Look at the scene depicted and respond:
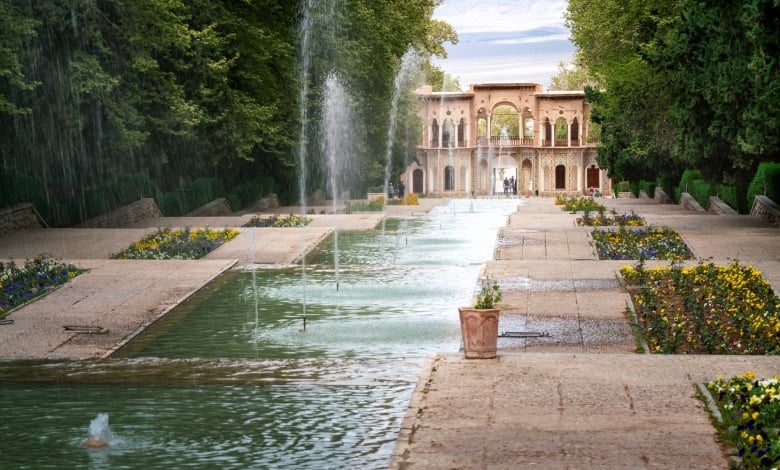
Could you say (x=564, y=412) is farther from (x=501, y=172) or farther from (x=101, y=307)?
(x=501, y=172)

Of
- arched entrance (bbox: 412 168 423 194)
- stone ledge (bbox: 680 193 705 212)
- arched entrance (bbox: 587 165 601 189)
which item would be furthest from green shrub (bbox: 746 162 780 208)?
arched entrance (bbox: 412 168 423 194)

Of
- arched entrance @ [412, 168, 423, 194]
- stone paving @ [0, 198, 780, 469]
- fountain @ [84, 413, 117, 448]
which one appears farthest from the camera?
arched entrance @ [412, 168, 423, 194]

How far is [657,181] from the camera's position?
5225 cm

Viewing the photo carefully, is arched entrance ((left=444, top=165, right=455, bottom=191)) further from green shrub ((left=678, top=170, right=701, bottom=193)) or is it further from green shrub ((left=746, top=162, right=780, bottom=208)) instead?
green shrub ((left=746, top=162, right=780, bottom=208))

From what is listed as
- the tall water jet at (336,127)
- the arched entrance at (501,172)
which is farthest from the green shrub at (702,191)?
the arched entrance at (501,172)

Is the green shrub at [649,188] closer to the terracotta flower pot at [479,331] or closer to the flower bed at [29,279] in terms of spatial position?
the flower bed at [29,279]

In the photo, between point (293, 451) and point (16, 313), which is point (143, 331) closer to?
point (16, 313)

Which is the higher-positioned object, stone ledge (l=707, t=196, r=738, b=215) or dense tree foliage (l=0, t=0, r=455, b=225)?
dense tree foliage (l=0, t=0, r=455, b=225)

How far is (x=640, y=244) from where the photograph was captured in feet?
73.5

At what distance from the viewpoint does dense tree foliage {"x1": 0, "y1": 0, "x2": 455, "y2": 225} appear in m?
25.8

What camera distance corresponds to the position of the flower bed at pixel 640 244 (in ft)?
68.4

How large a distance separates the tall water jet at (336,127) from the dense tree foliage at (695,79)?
9.58 m

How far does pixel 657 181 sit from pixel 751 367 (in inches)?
1692

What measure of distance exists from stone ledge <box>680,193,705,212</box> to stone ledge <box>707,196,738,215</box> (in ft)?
2.38
